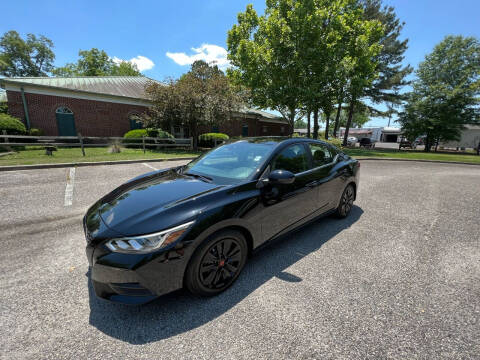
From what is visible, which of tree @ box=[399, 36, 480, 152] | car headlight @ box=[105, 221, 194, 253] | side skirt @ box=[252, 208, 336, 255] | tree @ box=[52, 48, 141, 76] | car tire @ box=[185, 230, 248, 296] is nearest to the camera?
car headlight @ box=[105, 221, 194, 253]

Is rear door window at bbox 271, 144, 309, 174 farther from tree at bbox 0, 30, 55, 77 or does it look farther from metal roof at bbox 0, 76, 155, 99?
tree at bbox 0, 30, 55, 77

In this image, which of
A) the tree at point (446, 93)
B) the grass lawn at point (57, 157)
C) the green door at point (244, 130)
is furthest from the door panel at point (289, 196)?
the tree at point (446, 93)

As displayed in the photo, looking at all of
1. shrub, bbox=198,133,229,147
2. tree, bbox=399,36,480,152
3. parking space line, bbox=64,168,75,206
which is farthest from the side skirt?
tree, bbox=399,36,480,152

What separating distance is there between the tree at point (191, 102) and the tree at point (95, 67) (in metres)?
37.8

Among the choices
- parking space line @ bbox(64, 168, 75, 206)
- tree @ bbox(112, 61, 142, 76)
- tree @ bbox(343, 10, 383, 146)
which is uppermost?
tree @ bbox(112, 61, 142, 76)

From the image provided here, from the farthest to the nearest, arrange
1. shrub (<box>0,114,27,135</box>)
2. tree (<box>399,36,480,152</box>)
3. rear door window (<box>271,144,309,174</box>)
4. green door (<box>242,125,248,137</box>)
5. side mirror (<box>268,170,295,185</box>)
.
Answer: green door (<box>242,125,248,137</box>) → tree (<box>399,36,480,152</box>) → shrub (<box>0,114,27,135</box>) → rear door window (<box>271,144,309,174</box>) → side mirror (<box>268,170,295,185</box>)

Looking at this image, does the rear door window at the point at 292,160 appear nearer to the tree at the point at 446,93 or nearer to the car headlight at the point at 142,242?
the car headlight at the point at 142,242

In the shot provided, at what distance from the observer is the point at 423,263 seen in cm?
280

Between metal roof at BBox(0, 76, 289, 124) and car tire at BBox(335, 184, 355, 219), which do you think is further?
metal roof at BBox(0, 76, 289, 124)

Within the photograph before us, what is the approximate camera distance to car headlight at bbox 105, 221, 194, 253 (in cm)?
178

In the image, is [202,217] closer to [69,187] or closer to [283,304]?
[283,304]

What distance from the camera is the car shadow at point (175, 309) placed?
5.88 feet

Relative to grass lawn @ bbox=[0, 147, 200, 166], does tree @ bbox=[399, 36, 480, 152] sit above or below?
above

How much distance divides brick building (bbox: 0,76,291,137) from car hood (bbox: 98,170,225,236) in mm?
16297
